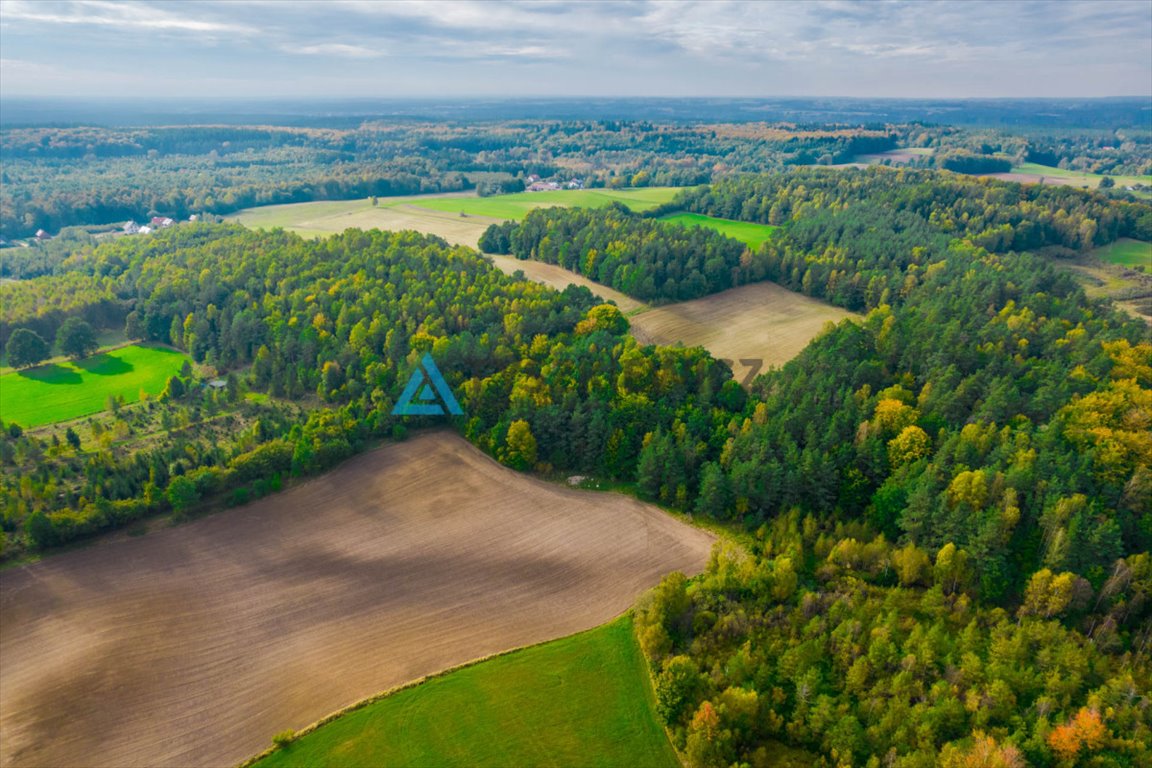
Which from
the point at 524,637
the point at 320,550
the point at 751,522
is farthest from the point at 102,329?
the point at 751,522

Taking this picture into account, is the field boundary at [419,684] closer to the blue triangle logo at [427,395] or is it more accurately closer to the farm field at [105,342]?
the blue triangle logo at [427,395]

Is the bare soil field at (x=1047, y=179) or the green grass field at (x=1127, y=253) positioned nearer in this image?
the green grass field at (x=1127, y=253)

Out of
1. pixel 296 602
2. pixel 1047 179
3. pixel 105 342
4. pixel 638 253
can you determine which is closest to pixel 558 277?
pixel 638 253

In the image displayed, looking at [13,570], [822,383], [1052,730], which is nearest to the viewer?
[1052,730]

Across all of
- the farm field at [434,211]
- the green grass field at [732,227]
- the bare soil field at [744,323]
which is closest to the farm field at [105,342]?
the farm field at [434,211]

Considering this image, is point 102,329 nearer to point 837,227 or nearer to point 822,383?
point 822,383

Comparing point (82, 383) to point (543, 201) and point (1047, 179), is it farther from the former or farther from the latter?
point (1047, 179)

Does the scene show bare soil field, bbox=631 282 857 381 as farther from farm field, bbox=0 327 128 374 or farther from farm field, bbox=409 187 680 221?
farm field, bbox=0 327 128 374
